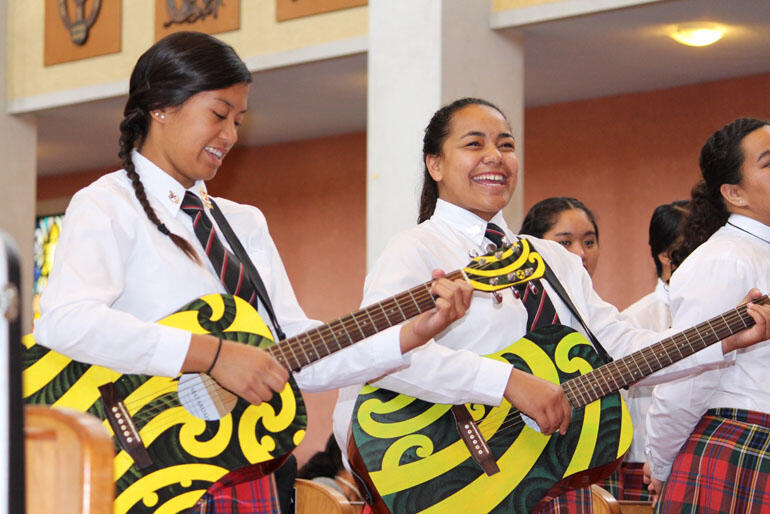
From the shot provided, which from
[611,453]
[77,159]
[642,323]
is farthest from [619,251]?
A: [611,453]

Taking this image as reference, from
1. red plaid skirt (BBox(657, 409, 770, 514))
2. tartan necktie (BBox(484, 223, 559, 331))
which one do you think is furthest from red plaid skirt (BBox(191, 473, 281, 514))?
red plaid skirt (BBox(657, 409, 770, 514))

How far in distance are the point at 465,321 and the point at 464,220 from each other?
0.34m

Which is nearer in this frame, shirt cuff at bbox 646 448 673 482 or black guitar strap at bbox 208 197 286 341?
black guitar strap at bbox 208 197 286 341

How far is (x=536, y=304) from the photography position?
289 cm

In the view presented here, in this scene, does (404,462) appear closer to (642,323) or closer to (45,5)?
(642,323)

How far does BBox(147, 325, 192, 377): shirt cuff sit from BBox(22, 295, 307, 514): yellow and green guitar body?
0.30 ft

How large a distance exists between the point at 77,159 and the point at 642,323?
8418 mm

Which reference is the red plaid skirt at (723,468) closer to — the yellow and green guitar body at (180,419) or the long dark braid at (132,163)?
the yellow and green guitar body at (180,419)

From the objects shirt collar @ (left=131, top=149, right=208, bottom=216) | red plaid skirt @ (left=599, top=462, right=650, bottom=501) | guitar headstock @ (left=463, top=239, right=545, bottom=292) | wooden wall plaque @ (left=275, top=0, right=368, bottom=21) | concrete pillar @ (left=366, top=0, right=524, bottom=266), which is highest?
wooden wall plaque @ (left=275, top=0, right=368, bottom=21)

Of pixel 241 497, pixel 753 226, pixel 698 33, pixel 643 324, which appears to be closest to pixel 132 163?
pixel 241 497

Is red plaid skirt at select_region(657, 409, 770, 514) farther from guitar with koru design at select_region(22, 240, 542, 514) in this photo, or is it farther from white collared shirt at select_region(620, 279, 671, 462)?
white collared shirt at select_region(620, 279, 671, 462)

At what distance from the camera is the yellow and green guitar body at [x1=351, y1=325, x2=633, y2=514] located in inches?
106

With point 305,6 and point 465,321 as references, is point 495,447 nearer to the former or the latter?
point 465,321

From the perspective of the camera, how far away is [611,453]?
9.02 feet
